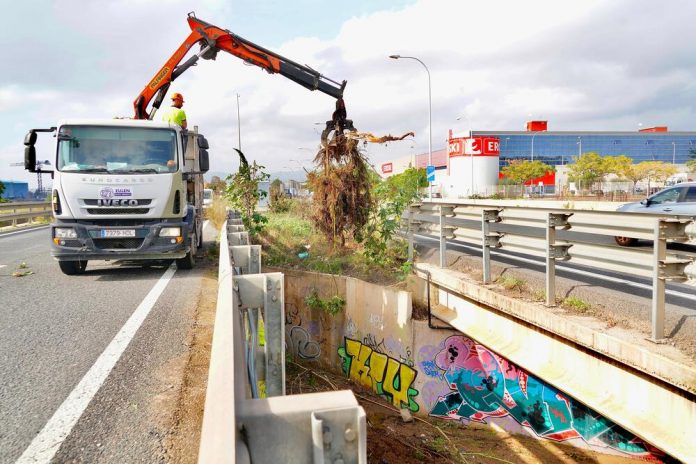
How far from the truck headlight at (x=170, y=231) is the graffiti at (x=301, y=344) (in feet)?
8.53

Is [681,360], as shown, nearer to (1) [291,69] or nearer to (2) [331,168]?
(2) [331,168]

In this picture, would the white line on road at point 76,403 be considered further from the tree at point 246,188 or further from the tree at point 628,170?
the tree at point 628,170

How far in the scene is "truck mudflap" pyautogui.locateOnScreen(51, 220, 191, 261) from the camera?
8617mm

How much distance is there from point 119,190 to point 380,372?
5.30 metres

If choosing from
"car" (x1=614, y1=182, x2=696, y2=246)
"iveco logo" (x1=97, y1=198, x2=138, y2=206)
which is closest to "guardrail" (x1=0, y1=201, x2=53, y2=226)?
"iveco logo" (x1=97, y1=198, x2=138, y2=206)

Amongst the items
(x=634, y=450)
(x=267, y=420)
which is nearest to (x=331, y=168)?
(x=634, y=450)

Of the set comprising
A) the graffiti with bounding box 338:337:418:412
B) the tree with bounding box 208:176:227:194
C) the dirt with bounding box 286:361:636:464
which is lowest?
the dirt with bounding box 286:361:636:464

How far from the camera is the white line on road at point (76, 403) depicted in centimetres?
291

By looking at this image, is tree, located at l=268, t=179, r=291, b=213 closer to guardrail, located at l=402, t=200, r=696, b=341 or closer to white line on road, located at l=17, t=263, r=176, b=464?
guardrail, located at l=402, t=200, r=696, b=341

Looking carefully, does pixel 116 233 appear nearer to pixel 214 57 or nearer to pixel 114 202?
pixel 114 202

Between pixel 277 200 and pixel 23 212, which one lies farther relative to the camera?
pixel 23 212

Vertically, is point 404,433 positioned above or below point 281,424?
below

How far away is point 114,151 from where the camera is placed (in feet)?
29.7

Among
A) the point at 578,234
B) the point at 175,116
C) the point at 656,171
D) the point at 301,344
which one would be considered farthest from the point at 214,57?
the point at 656,171
